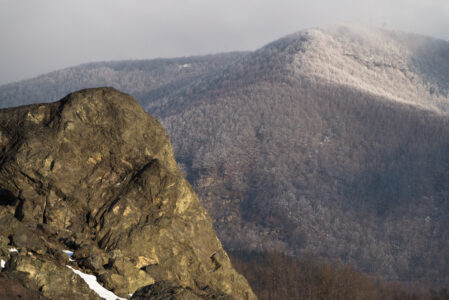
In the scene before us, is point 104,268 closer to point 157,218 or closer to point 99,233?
point 99,233

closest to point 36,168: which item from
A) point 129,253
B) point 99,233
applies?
point 99,233

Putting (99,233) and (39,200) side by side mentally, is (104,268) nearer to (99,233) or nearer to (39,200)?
(99,233)

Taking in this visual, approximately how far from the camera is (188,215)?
2967 cm

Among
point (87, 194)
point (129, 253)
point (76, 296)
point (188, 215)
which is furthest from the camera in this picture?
point (188, 215)

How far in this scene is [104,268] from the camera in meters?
23.2

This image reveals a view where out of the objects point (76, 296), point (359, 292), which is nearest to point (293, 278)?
point (359, 292)

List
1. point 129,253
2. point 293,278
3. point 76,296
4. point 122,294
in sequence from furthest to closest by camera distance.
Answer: point 293,278
point 129,253
point 122,294
point 76,296

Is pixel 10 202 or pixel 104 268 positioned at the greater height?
pixel 10 202

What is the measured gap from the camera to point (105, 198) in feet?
90.5

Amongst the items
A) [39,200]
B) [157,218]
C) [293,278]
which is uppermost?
[39,200]

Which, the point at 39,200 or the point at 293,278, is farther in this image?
the point at 293,278

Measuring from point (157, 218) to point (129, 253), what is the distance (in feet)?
8.29

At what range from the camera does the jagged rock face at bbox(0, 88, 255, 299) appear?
80.5ft

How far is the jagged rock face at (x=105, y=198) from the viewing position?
80.5 feet
